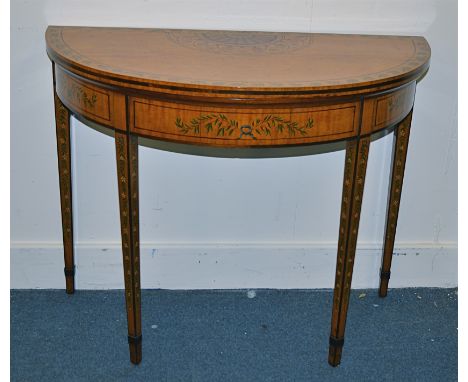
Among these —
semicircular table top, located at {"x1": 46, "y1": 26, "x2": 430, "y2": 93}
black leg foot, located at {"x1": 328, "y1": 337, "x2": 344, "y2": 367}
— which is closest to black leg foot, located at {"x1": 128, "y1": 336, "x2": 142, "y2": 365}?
black leg foot, located at {"x1": 328, "y1": 337, "x2": 344, "y2": 367}

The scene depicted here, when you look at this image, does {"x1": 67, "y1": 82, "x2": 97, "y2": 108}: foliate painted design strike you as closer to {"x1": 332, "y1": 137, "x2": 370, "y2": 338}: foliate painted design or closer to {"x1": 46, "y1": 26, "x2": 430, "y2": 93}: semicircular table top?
{"x1": 46, "y1": 26, "x2": 430, "y2": 93}: semicircular table top

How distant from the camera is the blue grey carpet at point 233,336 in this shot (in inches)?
87.0

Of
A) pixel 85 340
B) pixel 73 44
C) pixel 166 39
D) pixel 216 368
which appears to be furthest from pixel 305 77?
pixel 85 340

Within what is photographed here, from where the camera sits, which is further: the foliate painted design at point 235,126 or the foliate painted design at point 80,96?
the foliate painted design at point 80,96

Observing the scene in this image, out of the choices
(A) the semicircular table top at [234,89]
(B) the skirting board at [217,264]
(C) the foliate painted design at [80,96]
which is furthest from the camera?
(B) the skirting board at [217,264]

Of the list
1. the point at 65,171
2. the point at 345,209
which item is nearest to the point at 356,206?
the point at 345,209

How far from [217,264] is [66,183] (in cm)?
61

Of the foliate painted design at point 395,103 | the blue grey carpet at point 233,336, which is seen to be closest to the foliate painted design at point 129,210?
the blue grey carpet at point 233,336

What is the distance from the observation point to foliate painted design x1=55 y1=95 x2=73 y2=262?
232 centimetres

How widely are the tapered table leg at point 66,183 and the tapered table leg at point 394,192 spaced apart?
1.08 m

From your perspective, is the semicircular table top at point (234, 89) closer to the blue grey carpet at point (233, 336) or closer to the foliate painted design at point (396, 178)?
the foliate painted design at point (396, 178)

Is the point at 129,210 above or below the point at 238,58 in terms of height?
below

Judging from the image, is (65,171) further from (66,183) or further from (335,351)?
(335,351)

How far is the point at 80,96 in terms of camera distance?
6.32 feet
